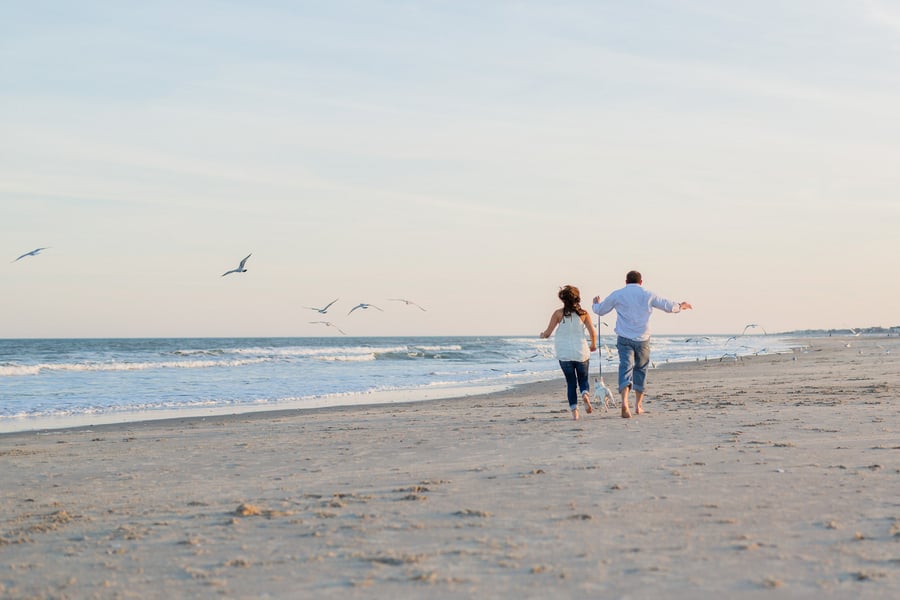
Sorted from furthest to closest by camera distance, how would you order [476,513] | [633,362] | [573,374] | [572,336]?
[633,362]
[573,374]
[572,336]
[476,513]

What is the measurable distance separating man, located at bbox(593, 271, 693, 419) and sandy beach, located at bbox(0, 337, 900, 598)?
0.79 meters

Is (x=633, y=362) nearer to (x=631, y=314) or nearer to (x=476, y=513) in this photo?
(x=631, y=314)

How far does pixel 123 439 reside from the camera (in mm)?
11453

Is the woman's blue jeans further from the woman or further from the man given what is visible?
the man

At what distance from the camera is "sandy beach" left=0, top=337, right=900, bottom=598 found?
4184 mm

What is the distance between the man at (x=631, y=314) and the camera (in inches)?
432

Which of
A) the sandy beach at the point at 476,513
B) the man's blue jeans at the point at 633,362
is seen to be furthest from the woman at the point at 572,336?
the sandy beach at the point at 476,513

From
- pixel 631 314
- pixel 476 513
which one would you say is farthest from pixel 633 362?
pixel 476 513

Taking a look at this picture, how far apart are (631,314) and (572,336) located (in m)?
0.76

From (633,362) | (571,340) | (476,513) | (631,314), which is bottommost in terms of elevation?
(476,513)

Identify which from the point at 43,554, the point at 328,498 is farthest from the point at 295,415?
the point at 43,554

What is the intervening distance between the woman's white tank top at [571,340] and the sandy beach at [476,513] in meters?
0.90

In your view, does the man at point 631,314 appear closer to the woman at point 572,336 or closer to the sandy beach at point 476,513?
the woman at point 572,336

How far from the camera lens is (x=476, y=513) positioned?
5.53 metres
